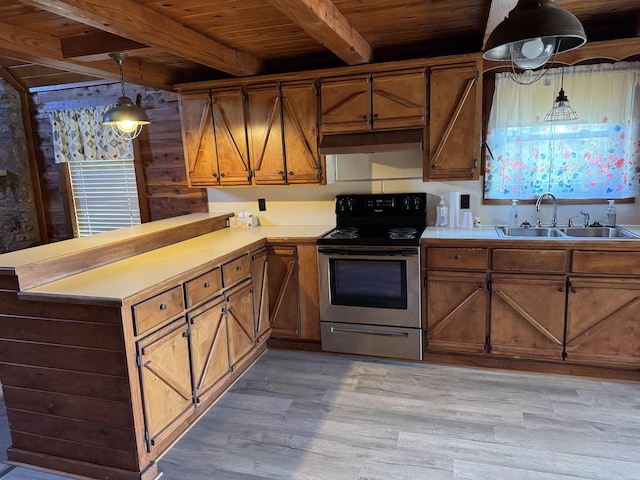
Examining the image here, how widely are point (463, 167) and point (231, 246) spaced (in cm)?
178

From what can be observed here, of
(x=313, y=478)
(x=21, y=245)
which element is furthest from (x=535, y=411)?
(x=21, y=245)

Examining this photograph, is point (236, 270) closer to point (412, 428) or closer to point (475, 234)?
point (412, 428)

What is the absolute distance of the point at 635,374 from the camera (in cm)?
289

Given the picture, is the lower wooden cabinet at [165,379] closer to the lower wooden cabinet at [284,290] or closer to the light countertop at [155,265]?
the light countertop at [155,265]

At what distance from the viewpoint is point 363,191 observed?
3.74 meters

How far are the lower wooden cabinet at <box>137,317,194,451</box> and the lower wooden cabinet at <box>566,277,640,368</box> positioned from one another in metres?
2.47

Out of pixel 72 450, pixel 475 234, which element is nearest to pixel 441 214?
pixel 475 234

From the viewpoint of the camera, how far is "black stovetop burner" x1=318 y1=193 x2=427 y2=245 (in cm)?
344

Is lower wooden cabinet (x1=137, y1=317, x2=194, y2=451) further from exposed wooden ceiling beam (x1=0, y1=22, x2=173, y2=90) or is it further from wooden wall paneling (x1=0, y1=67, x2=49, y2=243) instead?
wooden wall paneling (x1=0, y1=67, x2=49, y2=243)

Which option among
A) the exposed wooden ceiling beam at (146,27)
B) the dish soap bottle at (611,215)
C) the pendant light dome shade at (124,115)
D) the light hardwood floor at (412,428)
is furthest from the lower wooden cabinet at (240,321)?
the dish soap bottle at (611,215)

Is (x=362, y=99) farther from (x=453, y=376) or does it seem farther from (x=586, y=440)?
(x=586, y=440)

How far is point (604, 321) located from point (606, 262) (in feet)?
1.31

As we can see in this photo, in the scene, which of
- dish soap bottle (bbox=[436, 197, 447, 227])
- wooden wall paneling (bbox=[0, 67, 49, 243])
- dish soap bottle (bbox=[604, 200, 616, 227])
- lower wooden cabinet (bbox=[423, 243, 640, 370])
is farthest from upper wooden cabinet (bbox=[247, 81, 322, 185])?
wooden wall paneling (bbox=[0, 67, 49, 243])

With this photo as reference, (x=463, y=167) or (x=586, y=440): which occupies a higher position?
(x=463, y=167)
